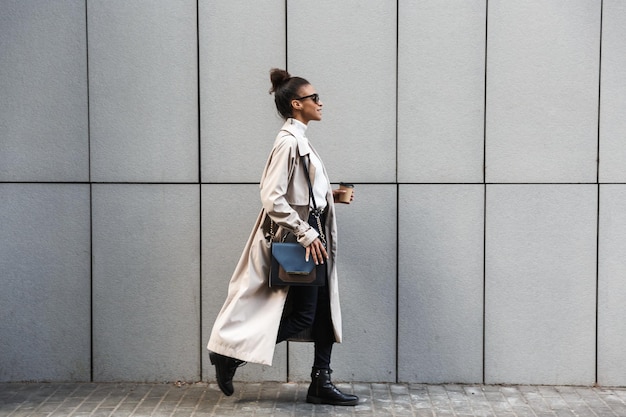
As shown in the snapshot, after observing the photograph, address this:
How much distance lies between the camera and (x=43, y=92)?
582cm

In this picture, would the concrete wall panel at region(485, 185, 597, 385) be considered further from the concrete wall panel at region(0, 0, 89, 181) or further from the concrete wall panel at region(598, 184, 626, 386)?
the concrete wall panel at region(0, 0, 89, 181)

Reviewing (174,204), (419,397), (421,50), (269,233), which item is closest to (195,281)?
(174,204)

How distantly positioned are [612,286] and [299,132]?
2.47m

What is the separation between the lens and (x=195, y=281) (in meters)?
5.86

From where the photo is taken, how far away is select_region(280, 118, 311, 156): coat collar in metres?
4.97

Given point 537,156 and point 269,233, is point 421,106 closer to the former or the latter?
point 537,156

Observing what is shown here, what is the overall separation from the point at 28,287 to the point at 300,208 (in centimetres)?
219

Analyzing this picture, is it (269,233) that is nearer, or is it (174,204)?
(269,233)

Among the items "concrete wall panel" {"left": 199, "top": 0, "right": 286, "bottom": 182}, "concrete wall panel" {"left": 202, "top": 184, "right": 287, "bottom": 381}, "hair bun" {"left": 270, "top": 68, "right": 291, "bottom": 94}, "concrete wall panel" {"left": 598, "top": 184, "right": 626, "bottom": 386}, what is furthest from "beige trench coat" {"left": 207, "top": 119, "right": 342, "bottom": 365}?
"concrete wall panel" {"left": 598, "top": 184, "right": 626, "bottom": 386}

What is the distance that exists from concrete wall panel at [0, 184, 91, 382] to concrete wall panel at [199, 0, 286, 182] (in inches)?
39.9

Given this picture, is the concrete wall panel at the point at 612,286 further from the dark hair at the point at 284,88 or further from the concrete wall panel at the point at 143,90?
the concrete wall panel at the point at 143,90

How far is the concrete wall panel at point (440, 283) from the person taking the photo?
18.9 feet

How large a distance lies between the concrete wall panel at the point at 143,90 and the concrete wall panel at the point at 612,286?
2875 mm

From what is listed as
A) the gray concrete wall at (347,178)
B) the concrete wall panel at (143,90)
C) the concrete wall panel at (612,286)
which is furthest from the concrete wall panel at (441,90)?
the concrete wall panel at (143,90)
